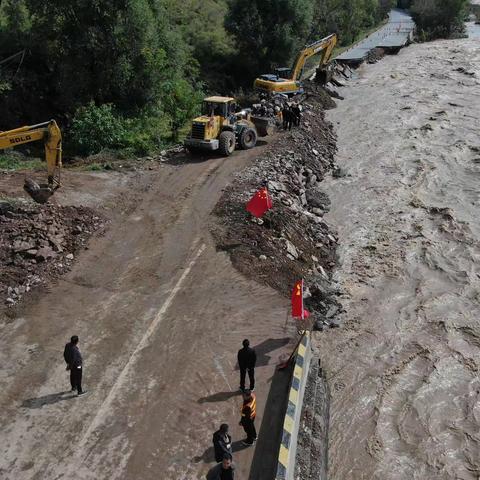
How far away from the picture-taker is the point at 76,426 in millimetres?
10250

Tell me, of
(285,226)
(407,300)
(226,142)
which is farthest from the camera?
(226,142)

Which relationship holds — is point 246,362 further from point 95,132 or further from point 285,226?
point 95,132

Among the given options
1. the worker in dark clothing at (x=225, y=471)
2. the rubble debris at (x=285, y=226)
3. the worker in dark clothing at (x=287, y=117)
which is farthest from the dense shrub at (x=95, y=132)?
the worker in dark clothing at (x=225, y=471)

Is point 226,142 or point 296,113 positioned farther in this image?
point 296,113

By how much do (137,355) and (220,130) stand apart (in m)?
13.4

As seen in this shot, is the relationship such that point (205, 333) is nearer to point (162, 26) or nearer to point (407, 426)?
point (407, 426)

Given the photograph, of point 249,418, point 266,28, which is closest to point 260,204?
point 249,418

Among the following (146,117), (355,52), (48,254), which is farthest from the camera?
(355,52)

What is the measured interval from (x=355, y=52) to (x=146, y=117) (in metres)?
32.3

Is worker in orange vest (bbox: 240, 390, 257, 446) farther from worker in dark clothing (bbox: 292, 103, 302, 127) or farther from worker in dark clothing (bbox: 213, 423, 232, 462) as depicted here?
worker in dark clothing (bbox: 292, 103, 302, 127)

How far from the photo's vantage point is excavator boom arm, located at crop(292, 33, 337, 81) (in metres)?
32.6

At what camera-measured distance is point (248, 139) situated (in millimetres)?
24359

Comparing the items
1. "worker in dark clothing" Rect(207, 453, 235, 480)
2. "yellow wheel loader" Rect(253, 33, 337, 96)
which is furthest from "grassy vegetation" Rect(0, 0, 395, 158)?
"worker in dark clothing" Rect(207, 453, 235, 480)

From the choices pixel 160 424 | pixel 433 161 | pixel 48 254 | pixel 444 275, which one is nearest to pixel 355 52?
pixel 433 161
